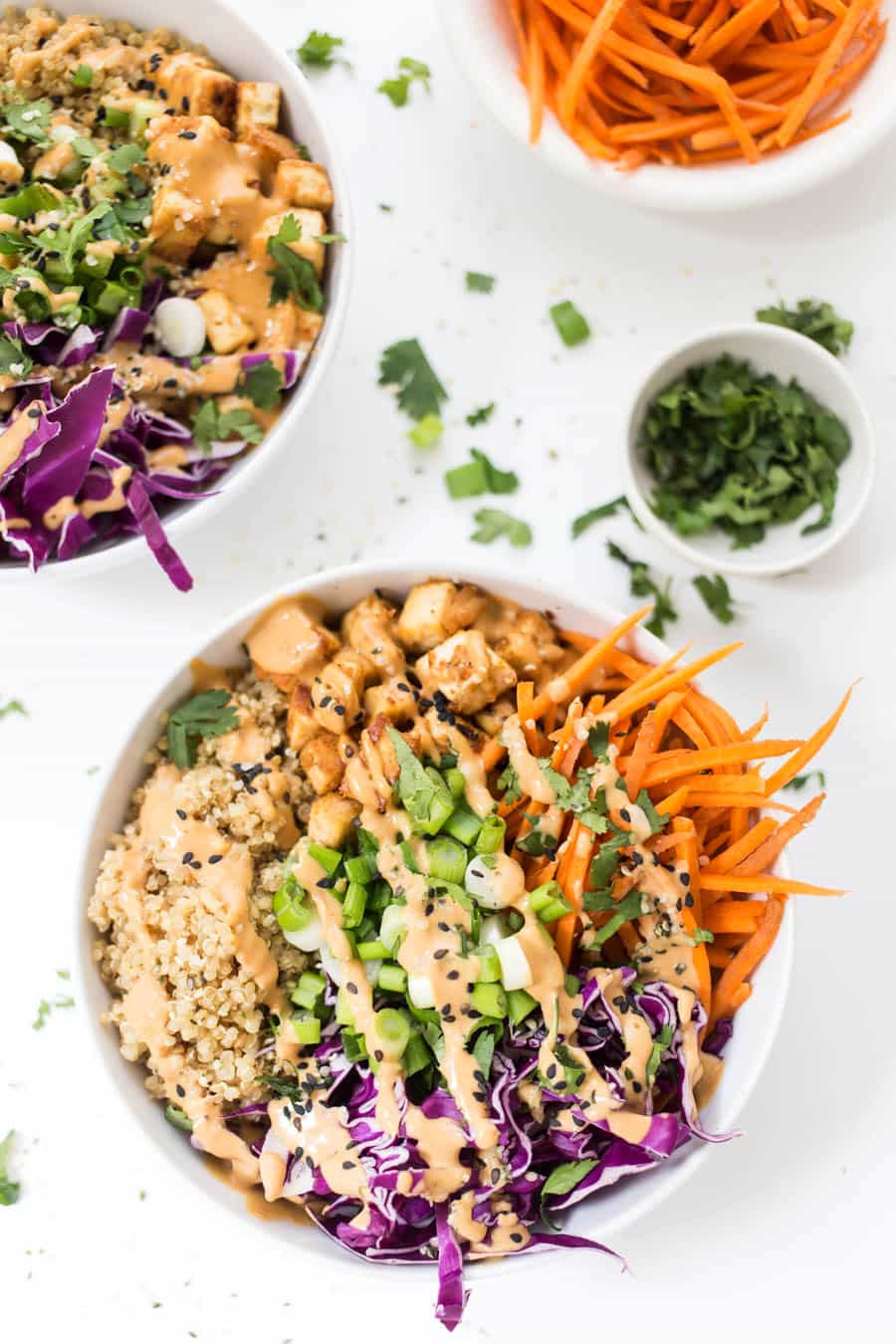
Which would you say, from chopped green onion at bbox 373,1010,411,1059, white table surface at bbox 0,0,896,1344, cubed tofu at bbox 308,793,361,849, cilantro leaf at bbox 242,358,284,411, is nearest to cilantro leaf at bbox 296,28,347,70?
white table surface at bbox 0,0,896,1344

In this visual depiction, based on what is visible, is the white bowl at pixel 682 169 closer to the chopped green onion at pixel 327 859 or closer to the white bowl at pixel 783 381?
the white bowl at pixel 783 381

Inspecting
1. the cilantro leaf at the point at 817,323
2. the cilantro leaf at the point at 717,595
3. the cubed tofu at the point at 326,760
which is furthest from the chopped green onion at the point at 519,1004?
the cilantro leaf at the point at 817,323

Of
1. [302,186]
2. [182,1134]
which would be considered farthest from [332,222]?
[182,1134]

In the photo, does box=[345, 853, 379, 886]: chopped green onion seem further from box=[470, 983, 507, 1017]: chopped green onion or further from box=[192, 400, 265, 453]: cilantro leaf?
box=[192, 400, 265, 453]: cilantro leaf

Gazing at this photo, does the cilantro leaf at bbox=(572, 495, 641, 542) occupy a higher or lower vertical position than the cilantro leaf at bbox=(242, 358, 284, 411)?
lower

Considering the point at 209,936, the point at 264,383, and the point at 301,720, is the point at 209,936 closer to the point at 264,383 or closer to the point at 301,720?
the point at 301,720

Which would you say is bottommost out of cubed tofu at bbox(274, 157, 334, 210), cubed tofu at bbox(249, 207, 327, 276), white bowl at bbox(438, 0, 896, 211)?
cubed tofu at bbox(249, 207, 327, 276)

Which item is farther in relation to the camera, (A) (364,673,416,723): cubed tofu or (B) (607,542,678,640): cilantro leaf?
(B) (607,542,678,640): cilantro leaf
